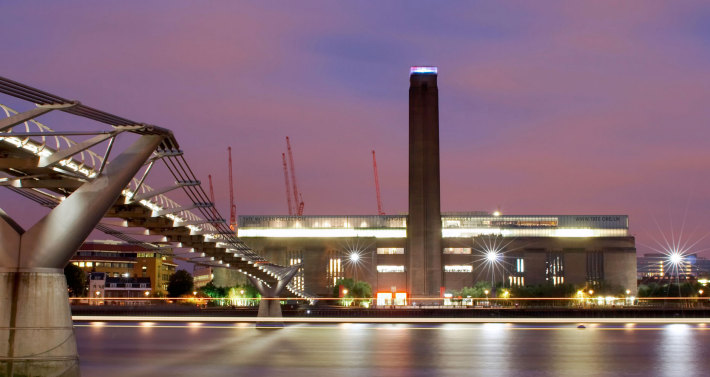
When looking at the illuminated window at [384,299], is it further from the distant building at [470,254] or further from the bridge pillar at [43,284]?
the bridge pillar at [43,284]

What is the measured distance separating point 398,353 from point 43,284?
17.5 m

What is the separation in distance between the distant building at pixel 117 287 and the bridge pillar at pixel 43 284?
15516cm

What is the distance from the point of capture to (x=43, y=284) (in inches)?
971

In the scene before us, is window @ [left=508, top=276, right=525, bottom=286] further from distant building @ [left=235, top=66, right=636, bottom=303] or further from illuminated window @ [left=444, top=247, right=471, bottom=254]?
illuminated window @ [left=444, top=247, right=471, bottom=254]

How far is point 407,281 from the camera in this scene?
151 m

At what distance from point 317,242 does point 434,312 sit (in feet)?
197

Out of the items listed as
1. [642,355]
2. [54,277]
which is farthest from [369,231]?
[54,277]

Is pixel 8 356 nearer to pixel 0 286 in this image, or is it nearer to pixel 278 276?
pixel 0 286

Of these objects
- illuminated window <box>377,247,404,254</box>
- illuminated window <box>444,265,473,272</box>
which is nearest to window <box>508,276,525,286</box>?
illuminated window <box>444,265,473,272</box>

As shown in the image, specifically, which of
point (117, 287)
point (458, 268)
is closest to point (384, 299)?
point (458, 268)

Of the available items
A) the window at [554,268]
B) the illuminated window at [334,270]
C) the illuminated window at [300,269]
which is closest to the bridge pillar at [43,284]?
the illuminated window at [334,270]

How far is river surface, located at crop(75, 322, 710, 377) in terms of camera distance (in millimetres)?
30688

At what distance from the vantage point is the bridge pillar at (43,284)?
24.0 metres

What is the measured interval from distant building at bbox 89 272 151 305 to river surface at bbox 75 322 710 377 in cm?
13080
